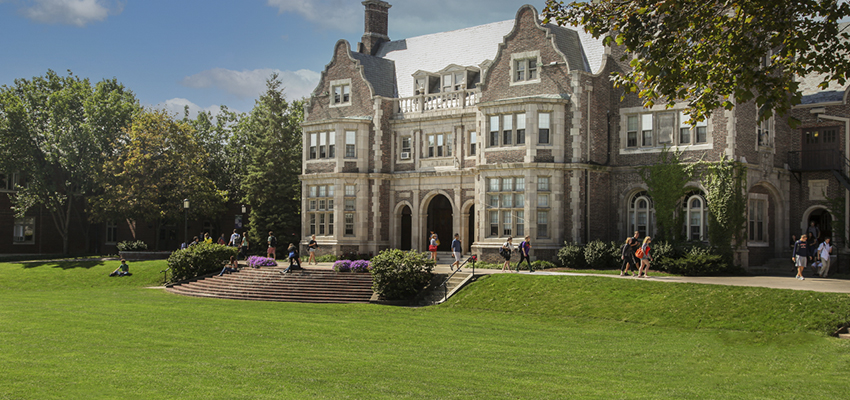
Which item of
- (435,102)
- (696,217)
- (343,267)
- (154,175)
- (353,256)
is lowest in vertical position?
(343,267)

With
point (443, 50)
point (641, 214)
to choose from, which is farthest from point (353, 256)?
point (641, 214)

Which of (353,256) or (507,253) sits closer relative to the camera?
(507,253)

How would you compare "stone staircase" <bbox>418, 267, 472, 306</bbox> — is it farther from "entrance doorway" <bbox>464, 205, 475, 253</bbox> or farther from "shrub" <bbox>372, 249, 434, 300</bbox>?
"entrance doorway" <bbox>464, 205, 475, 253</bbox>

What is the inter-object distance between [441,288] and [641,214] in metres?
10.8

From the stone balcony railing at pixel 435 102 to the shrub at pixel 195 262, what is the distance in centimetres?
1201


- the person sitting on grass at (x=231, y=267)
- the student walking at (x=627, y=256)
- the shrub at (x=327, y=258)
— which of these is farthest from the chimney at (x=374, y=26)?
the student walking at (x=627, y=256)

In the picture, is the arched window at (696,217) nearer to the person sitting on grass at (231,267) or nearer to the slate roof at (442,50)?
the slate roof at (442,50)

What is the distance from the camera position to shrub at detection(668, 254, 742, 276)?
28.1m

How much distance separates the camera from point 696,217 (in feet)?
103

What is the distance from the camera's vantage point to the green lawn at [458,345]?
1244cm

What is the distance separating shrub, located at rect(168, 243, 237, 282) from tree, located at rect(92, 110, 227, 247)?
1260 centimetres

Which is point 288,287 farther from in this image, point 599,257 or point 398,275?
point 599,257

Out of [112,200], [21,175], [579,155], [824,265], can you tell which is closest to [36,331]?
[579,155]

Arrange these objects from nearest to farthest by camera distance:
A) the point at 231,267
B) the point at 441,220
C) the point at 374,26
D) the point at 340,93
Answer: the point at 231,267, the point at 441,220, the point at 340,93, the point at 374,26
